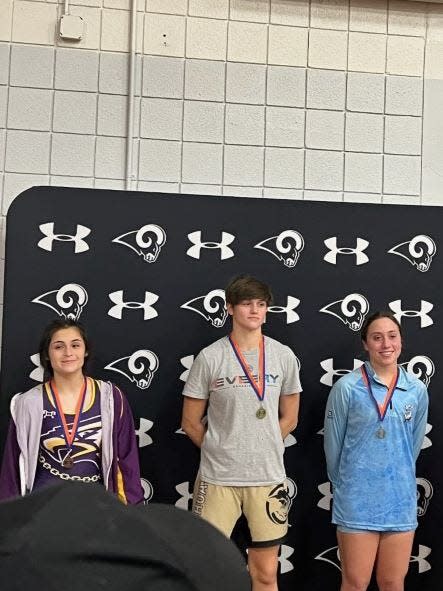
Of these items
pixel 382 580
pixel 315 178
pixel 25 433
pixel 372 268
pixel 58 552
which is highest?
pixel 315 178

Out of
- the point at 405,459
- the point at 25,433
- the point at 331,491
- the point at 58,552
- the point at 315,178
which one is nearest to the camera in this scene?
the point at 58,552

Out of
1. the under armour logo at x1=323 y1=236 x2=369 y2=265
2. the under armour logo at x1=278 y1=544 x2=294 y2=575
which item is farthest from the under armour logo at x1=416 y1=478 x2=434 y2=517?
the under armour logo at x1=323 y1=236 x2=369 y2=265

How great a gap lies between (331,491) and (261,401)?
27.9 inches

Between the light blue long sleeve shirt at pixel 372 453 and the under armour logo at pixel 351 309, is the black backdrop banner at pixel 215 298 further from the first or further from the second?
the light blue long sleeve shirt at pixel 372 453

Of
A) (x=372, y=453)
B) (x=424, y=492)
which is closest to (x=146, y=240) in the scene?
(x=372, y=453)

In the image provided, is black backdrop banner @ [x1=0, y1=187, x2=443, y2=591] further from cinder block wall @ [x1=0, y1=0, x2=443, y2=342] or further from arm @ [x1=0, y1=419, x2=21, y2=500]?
arm @ [x1=0, y1=419, x2=21, y2=500]

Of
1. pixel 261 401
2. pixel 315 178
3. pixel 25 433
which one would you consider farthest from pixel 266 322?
pixel 25 433

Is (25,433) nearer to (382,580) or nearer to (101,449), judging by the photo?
(101,449)

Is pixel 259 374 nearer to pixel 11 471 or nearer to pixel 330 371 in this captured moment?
pixel 330 371

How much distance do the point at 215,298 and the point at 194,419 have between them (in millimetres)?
634

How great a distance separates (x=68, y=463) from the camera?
3.78 meters

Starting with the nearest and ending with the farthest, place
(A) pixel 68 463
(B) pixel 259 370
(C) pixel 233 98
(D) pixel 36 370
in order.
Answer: (A) pixel 68 463, (B) pixel 259 370, (D) pixel 36 370, (C) pixel 233 98

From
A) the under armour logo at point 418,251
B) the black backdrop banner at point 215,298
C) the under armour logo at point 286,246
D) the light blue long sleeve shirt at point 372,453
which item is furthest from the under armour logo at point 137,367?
the under armour logo at point 418,251

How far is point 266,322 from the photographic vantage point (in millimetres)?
4445
